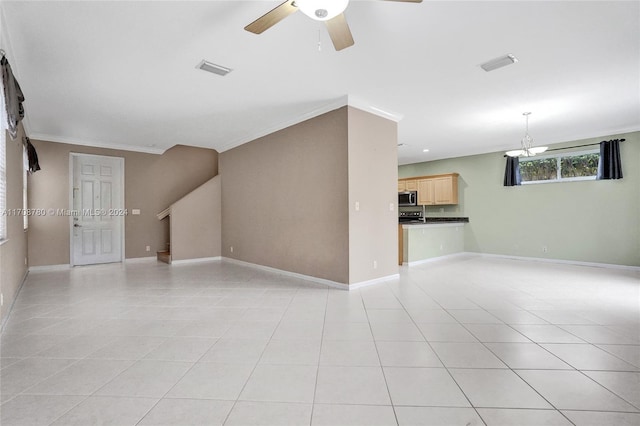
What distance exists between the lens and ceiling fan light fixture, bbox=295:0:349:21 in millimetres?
1881

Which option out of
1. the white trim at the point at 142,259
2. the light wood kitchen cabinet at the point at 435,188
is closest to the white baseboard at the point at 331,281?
the white trim at the point at 142,259

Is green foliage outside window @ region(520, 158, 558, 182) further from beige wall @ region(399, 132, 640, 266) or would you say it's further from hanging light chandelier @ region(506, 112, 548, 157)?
hanging light chandelier @ region(506, 112, 548, 157)

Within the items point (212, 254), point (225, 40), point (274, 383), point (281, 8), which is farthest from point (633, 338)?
point (212, 254)

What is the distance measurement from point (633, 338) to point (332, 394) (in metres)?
2.85

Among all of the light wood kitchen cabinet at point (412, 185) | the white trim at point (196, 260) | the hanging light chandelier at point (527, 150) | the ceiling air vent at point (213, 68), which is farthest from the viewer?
the light wood kitchen cabinet at point (412, 185)

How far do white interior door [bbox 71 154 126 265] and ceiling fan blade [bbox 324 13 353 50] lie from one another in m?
6.76

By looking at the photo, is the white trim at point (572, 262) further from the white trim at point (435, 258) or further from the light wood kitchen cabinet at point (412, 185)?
the light wood kitchen cabinet at point (412, 185)

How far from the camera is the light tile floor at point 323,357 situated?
176 centimetres

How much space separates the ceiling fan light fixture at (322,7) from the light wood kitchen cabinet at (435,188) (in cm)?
751

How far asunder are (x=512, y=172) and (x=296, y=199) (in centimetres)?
563

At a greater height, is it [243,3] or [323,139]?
[243,3]

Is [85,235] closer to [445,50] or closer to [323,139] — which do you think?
[323,139]

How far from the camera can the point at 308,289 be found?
4.59m

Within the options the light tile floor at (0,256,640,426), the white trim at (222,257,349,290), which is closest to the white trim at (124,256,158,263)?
the white trim at (222,257,349,290)
